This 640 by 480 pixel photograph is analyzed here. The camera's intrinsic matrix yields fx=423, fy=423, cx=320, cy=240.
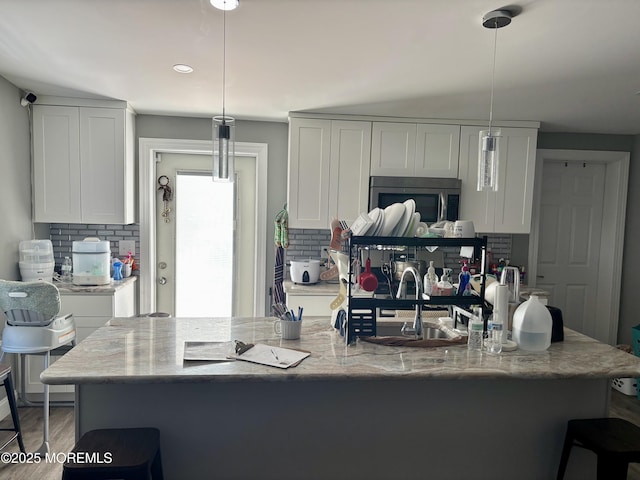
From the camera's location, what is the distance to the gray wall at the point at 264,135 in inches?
147

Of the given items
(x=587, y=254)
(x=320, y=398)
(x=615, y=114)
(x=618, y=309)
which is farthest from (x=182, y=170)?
(x=618, y=309)

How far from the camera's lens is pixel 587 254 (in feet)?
14.0

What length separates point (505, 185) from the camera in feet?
12.4

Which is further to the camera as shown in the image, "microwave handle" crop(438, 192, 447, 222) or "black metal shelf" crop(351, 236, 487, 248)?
"microwave handle" crop(438, 192, 447, 222)

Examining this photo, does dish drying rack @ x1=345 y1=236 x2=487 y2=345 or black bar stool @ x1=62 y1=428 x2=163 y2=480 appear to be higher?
dish drying rack @ x1=345 y1=236 x2=487 y2=345

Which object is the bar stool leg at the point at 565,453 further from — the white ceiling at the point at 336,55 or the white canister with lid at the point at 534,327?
the white ceiling at the point at 336,55

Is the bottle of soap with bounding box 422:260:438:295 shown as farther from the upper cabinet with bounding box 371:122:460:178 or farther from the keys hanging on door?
the keys hanging on door

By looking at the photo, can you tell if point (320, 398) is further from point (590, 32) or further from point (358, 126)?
point (358, 126)

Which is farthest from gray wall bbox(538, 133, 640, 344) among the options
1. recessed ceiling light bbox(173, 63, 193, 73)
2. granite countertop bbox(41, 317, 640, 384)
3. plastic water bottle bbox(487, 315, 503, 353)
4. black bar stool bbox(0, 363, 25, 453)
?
black bar stool bbox(0, 363, 25, 453)

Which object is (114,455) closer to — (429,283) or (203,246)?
(429,283)

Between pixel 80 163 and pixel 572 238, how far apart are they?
4.55 metres

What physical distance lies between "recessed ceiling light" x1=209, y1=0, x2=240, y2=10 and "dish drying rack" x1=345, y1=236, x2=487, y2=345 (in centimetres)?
109

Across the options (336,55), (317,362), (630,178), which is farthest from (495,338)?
(630,178)

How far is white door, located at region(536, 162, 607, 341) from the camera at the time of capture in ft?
13.7
